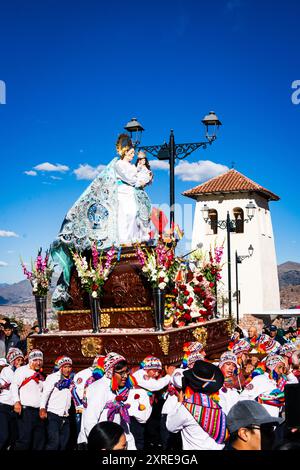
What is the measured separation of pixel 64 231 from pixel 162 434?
6.21 meters

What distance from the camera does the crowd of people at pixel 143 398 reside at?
236 inches

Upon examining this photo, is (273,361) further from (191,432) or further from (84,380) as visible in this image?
(191,432)

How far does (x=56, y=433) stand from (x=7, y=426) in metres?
0.86

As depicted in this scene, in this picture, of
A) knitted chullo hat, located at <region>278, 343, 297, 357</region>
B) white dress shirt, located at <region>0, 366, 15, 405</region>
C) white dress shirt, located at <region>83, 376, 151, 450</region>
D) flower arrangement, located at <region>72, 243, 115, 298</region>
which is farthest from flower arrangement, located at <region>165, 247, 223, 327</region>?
white dress shirt, located at <region>83, 376, 151, 450</region>

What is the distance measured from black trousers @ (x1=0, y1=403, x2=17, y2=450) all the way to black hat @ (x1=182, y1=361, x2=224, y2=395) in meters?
3.77

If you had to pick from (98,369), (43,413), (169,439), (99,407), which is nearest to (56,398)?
(43,413)

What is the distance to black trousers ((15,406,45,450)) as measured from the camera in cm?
956

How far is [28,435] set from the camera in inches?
376

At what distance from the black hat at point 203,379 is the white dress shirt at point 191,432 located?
22 centimetres

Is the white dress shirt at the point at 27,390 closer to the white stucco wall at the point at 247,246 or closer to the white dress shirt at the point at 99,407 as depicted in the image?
the white dress shirt at the point at 99,407

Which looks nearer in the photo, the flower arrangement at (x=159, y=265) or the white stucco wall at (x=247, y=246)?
the flower arrangement at (x=159, y=265)

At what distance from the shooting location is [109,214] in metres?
13.7

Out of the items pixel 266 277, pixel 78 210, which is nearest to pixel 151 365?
pixel 78 210

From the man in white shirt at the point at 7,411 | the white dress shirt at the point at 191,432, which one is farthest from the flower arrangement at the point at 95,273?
the white dress shirt at the point at 191,432
